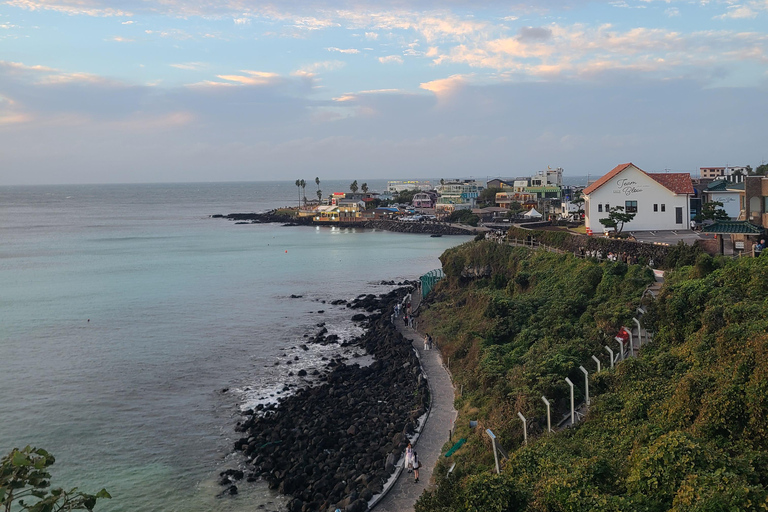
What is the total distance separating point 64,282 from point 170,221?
73.6 metres

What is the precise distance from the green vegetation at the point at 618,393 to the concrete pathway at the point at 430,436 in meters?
0.57

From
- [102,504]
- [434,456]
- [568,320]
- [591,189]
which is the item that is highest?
[591,189]

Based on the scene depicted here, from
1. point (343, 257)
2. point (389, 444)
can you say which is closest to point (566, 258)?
point (389, 444)

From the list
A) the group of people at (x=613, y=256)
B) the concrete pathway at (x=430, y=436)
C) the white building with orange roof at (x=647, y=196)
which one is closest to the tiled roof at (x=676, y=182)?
the white building with orange roof at (x=647, y=196)

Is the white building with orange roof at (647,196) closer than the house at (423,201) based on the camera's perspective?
Yes

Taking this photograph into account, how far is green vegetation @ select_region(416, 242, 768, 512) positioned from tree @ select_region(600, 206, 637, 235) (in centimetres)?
365

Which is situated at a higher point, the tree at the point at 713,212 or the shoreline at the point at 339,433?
the tree at the point at 713,212

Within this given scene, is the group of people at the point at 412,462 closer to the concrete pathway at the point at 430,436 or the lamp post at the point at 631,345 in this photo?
the concrete pathway at the point at 430,436

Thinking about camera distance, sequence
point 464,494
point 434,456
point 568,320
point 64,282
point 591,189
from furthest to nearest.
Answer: point 64,282, point 591,189, point 568,320, point 434,456, point 464,494

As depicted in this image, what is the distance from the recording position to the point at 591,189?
33156mm

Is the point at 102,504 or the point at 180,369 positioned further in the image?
the point at 180,369

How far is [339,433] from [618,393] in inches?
376

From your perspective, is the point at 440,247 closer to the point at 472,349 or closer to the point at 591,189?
the point at 591,189

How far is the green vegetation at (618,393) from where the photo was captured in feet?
27.0
